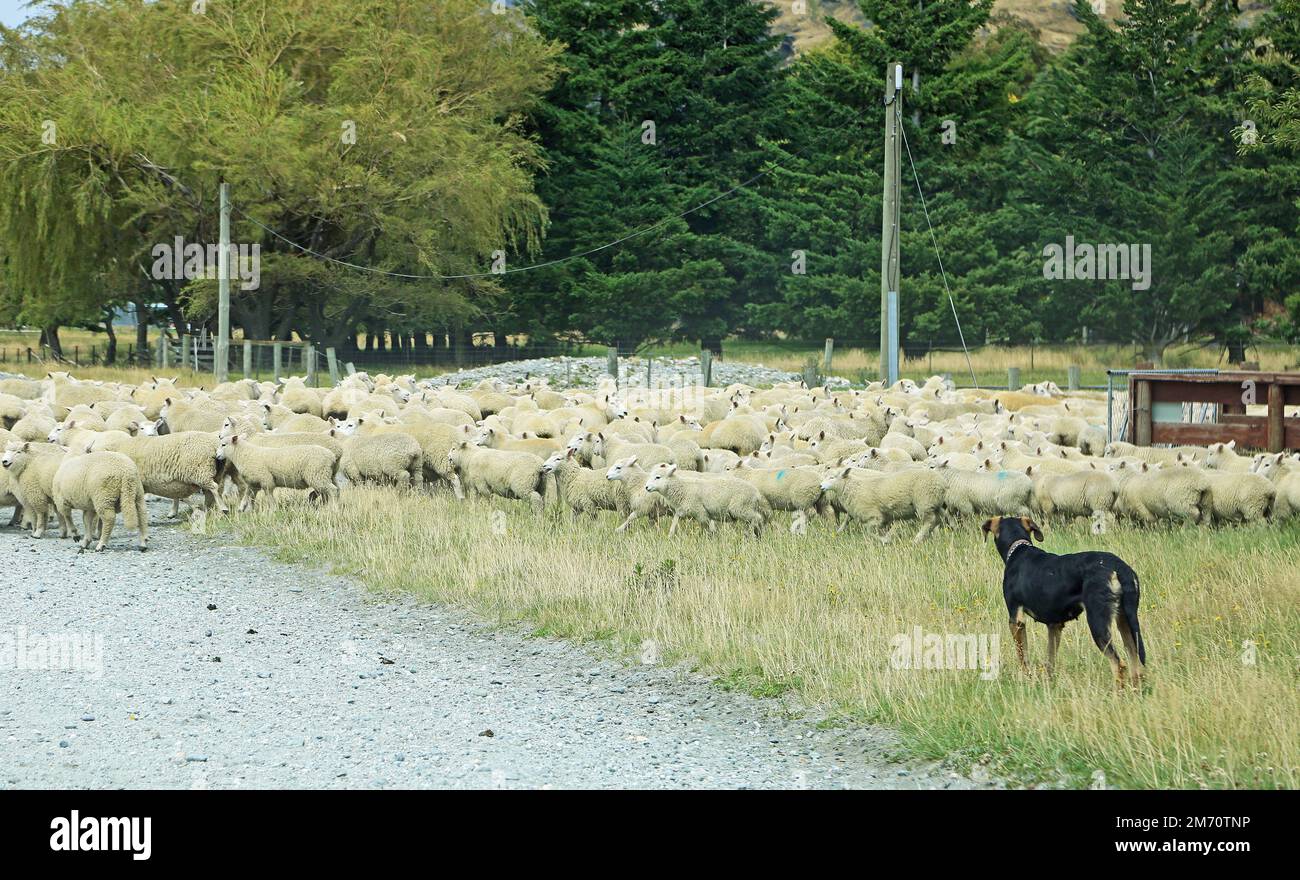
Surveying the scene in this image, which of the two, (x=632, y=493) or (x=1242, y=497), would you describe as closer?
(x=1242, y=497)

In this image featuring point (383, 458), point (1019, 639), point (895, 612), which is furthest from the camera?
point (383, 458)

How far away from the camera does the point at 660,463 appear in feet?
51.0

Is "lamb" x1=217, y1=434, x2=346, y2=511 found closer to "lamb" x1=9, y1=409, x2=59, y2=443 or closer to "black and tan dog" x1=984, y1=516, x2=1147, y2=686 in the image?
"lamb" x1=9, y1=409, x2=59, y2=443

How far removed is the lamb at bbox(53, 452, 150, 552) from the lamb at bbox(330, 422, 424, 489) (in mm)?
3176

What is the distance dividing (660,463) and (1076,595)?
27.6 feet

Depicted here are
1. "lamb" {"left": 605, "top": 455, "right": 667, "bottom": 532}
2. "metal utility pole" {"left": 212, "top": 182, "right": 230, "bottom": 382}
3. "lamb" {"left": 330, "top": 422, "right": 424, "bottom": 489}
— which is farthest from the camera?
"metal utility pole" {"left": 212, "top": 182, "right": 230, "bottom": 382}

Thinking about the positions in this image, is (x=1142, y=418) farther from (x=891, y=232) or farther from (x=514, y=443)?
(x=891, y=232)

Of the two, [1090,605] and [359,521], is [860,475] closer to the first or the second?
[359,521]

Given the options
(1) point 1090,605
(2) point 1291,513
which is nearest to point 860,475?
(2) point 1291,513

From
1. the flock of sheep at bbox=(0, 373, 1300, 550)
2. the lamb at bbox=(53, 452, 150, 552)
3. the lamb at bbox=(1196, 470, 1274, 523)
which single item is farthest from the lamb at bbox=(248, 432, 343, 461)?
the lamb at bbox=(1196, 470, 1274, 523)

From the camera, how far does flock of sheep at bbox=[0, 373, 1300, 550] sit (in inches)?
530

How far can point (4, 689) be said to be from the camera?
8289mm

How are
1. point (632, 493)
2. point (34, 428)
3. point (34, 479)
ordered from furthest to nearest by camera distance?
point (34, 428)
point (632, 493)
point (34, 479)

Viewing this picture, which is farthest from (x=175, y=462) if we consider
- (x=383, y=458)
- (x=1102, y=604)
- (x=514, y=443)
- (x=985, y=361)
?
(x=985, y=361)
